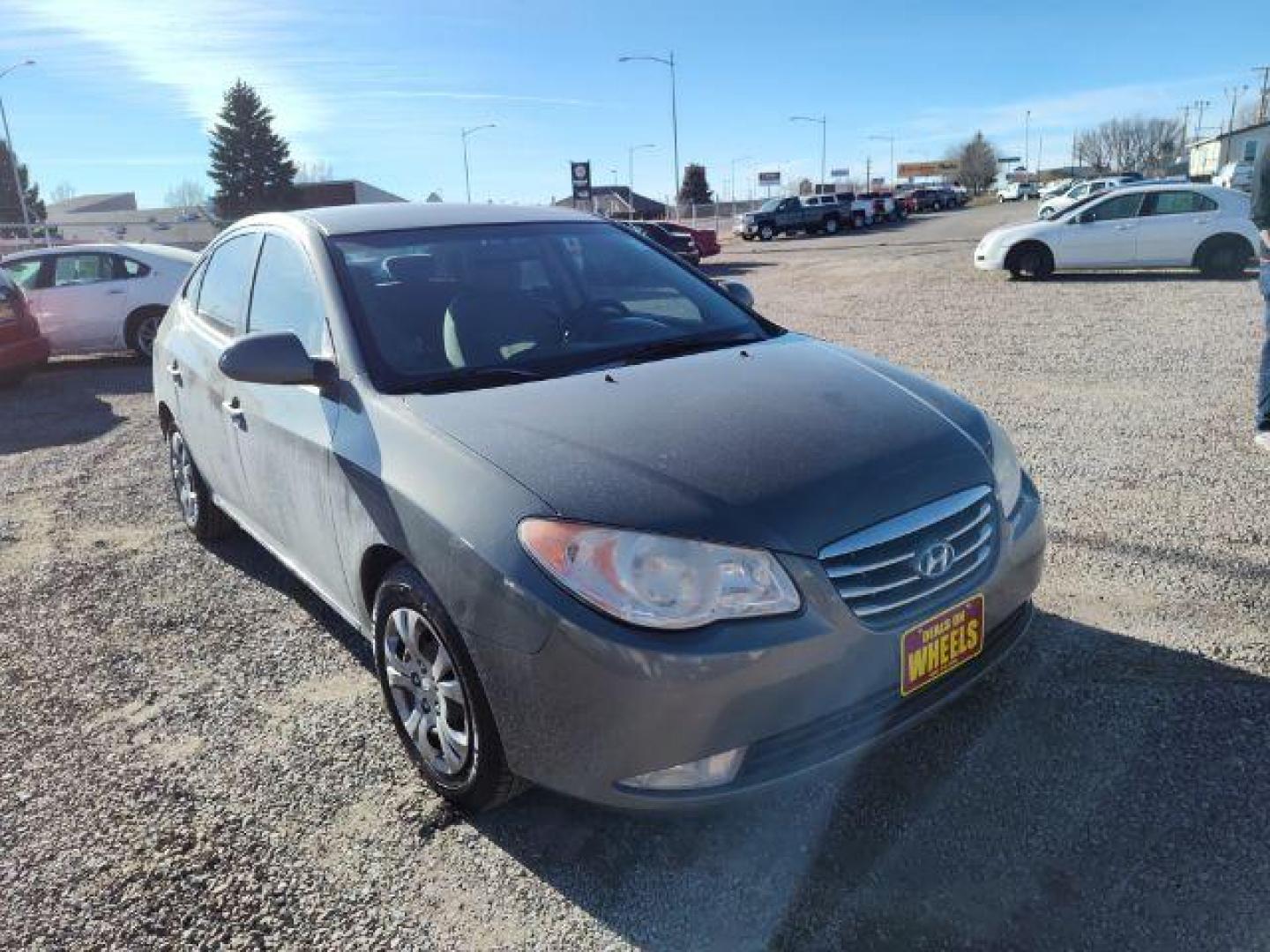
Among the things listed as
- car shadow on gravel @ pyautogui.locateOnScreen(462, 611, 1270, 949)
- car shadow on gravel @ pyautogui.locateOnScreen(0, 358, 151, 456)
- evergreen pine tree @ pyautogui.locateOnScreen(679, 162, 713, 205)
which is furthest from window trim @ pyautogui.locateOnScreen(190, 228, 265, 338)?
evergreen pine tree @ pyautogui.locateOnScreen(679, 162, 713, 205)

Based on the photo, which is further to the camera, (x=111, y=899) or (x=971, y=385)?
(x=971, y=385)

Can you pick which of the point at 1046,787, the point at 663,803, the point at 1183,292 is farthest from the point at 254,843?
the point at 1183,292

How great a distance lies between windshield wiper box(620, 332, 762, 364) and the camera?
3202mm

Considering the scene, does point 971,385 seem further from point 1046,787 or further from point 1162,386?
point 1046,787

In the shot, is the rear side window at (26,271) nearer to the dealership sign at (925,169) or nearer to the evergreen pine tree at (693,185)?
the evergreen pine tree at (693,185)

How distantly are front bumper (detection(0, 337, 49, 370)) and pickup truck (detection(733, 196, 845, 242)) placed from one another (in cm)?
3288

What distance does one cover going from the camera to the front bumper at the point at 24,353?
381 inches

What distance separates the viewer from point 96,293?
37.2 ft

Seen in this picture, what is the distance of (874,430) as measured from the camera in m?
2.59

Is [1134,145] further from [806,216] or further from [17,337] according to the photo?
[17,337]

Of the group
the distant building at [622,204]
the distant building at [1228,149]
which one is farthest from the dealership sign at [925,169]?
the distant building at [622,204]

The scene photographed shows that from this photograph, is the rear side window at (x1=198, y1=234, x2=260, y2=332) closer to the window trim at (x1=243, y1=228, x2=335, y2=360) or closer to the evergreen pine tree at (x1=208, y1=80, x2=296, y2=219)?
the window trim at (x1=243, y1=228, x2=335, y2=360)

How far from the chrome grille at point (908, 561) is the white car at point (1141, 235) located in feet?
46.7

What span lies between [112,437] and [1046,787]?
7546mm
